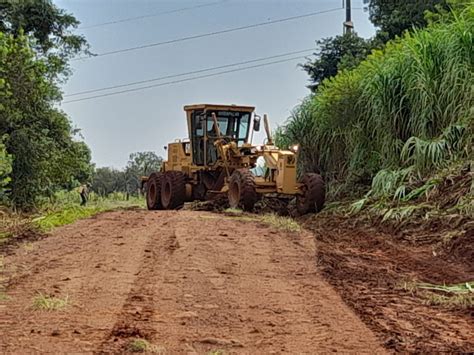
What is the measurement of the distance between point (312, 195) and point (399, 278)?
22.2 feet

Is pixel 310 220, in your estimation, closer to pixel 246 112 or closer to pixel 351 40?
pixel 246 112

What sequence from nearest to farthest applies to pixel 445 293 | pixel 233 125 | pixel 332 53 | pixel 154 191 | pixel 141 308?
pixel 141 308 → pixel 445 293 → pixel 233 125 → pixel 154 191 → pixel 332 53

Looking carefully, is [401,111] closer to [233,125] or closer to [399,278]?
[233,125]

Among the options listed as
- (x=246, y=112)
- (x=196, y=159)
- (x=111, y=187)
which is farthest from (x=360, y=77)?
(x=111, y=187)

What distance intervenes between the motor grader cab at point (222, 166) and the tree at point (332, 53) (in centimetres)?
739

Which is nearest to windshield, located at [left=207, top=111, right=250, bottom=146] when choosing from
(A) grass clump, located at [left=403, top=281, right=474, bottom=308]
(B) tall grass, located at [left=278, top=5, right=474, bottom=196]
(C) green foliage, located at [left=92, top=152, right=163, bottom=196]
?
(B) tall grass, located at [left=278, top=5, right=474, bottom=196]

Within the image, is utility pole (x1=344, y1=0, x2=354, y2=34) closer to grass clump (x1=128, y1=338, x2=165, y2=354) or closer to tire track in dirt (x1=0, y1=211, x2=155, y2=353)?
tire track in dirt (x1=0, y1=211, x2=155, y2=353)

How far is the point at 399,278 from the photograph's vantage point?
592cm

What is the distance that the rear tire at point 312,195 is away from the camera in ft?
41.6

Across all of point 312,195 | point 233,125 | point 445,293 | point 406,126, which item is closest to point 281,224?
point 312,195

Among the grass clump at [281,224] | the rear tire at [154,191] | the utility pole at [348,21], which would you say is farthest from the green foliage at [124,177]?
the grass clump at [281,224]

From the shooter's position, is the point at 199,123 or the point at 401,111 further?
the point at 199,123

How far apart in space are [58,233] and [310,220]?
4.58 meters

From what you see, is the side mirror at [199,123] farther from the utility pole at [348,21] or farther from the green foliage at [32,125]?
the utility pole at [348,21]
